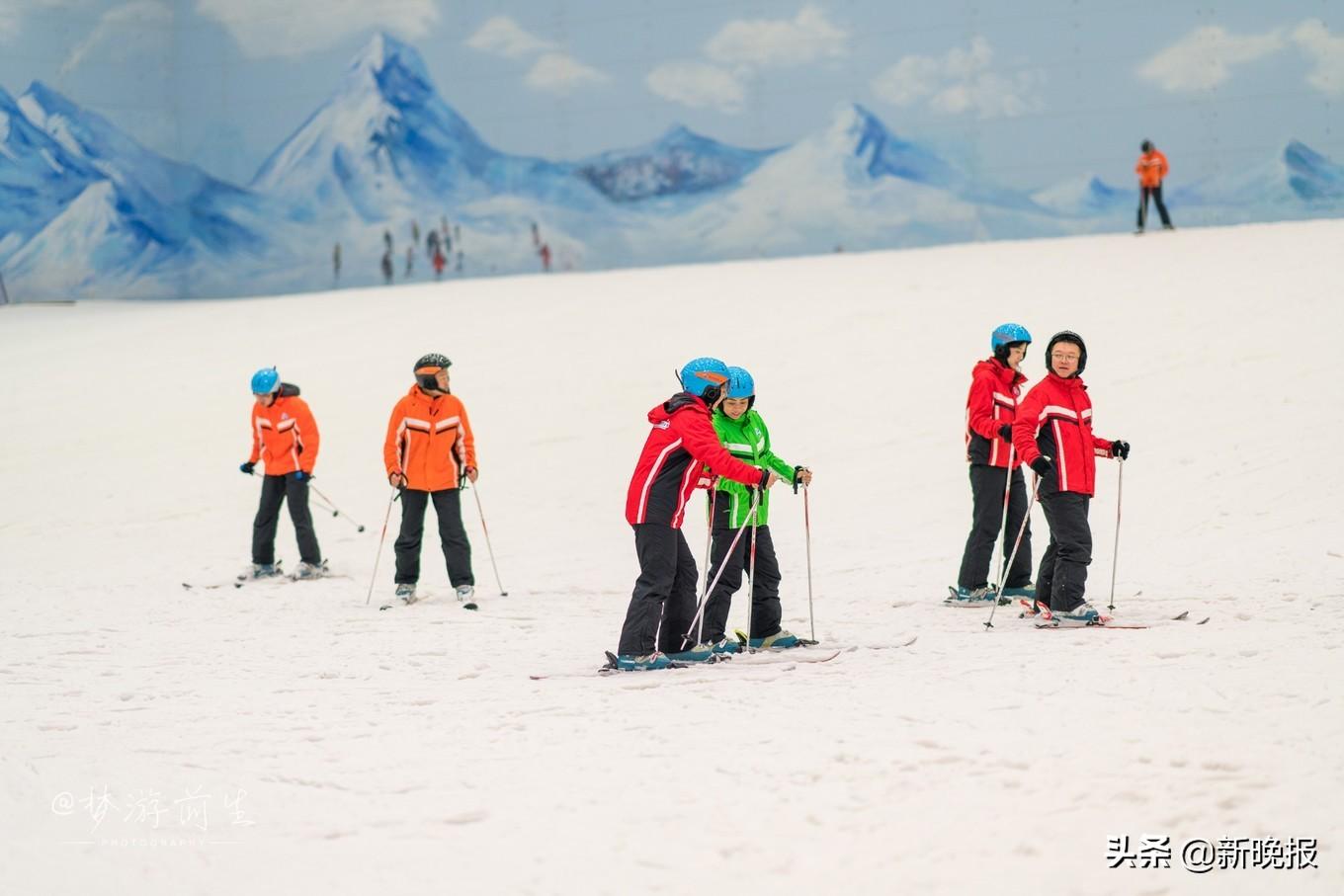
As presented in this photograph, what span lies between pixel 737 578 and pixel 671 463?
2.33 feet

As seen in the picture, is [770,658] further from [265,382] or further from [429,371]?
[265,382]

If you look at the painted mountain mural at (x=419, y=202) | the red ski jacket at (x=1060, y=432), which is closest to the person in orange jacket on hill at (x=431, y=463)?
the red ski jacket at (x=1060, y=432)

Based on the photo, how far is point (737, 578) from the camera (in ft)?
21.5

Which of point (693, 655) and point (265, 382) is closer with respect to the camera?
point (693, 655)

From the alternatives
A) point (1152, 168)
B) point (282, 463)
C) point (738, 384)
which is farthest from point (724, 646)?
point (1152, 168)

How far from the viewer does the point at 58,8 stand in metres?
25.7

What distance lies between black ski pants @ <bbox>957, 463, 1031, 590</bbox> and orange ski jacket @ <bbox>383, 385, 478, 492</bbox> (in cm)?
291

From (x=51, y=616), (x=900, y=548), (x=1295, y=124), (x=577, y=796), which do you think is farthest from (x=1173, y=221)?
(x=577, y=796)

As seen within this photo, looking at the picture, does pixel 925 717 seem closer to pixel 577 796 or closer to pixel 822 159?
pixel 577 796

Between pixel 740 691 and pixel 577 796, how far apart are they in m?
1.34

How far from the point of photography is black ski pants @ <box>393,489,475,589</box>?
857 centimetres

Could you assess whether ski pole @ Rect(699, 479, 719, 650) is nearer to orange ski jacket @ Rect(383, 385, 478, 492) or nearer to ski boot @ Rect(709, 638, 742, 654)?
ski boot @ Rect(709, 638, 742, 654)

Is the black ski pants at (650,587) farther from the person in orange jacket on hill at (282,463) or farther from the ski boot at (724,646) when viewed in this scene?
the person in orange jacket on hill at (282,463)

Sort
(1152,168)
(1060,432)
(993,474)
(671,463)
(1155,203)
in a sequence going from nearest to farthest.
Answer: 1. (671,463)
2. (1060,432)
3. (993,474)
4. (1152,168)
5. (1155,203)
